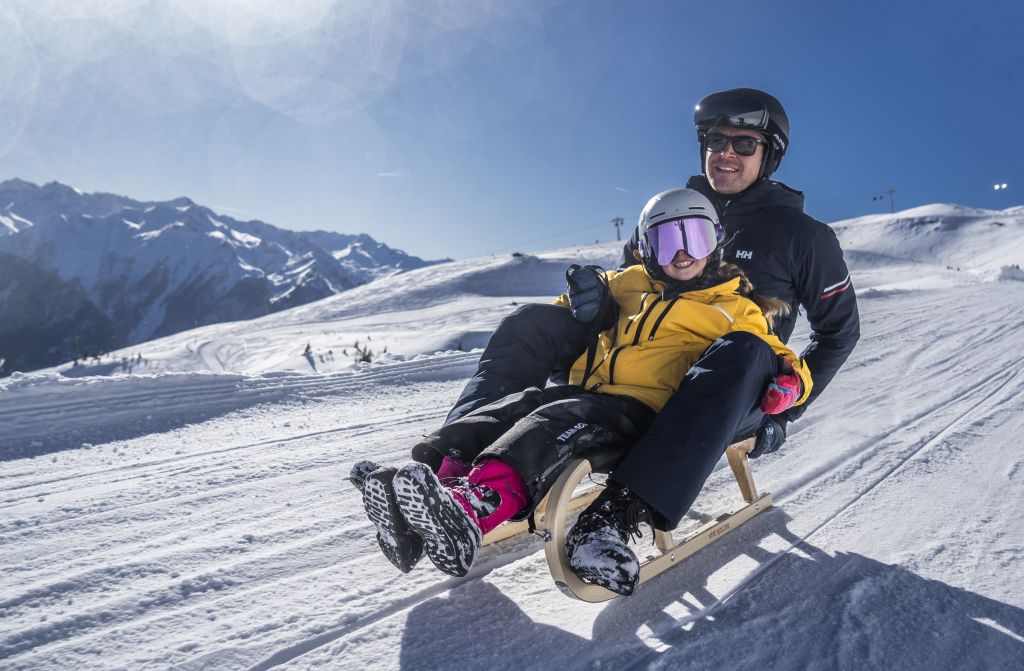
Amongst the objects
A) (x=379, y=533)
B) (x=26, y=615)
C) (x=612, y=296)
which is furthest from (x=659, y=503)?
(x=26, y=615)

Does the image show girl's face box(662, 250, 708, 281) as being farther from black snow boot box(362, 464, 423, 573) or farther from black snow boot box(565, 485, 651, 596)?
black snow boot box(362, 464, 423, 573)

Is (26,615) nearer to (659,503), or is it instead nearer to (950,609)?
(659,503)

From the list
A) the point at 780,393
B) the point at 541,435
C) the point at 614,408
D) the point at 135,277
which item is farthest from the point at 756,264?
the point at 135,277

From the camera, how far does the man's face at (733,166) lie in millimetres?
3164

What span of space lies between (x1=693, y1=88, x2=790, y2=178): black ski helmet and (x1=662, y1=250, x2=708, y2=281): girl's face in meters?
1.19

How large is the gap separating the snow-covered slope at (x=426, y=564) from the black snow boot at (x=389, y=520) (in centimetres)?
19

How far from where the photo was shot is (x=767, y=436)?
7.59 ft

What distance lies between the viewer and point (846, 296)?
9.67 feet

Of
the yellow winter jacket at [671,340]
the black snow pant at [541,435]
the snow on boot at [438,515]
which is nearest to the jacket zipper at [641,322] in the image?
the yellow winter jacket at [671,340]

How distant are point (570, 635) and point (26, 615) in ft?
5.18

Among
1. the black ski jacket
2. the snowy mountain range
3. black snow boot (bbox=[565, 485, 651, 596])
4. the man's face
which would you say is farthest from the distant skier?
the snowy mountain range

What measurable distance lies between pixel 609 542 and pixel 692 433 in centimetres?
41

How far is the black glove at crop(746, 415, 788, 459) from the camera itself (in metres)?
2.31

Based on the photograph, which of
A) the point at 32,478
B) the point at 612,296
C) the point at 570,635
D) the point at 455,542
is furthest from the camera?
the point at 32,478
